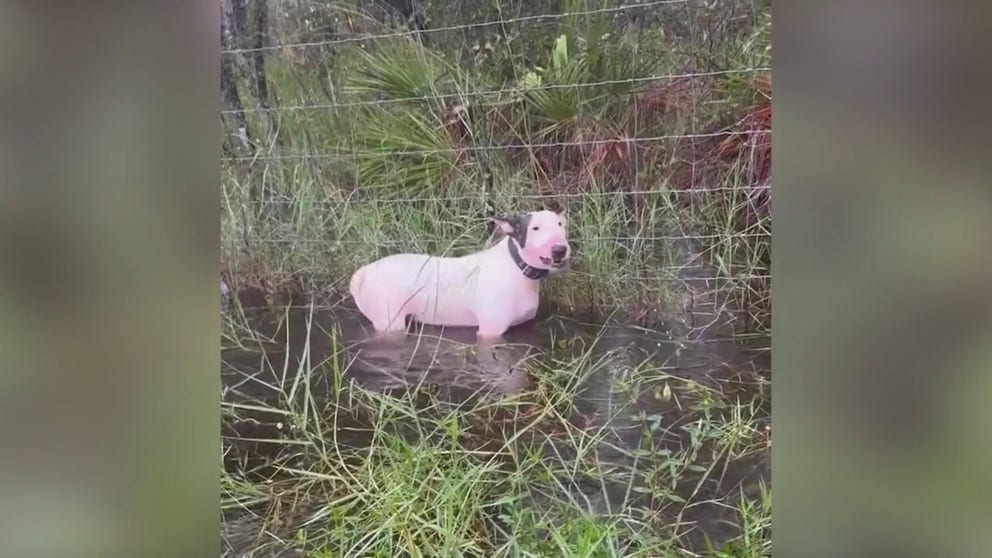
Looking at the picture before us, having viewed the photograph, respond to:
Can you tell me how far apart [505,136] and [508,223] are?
0.44 feet

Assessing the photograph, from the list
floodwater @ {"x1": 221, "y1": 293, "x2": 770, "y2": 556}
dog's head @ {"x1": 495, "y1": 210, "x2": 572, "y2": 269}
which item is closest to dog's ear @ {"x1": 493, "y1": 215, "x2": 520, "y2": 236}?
dog's head @ {"x1": 495, "y1": 210, "x2": 572, "y2": 269}

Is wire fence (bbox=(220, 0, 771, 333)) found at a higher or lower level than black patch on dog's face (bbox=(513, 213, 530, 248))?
higher

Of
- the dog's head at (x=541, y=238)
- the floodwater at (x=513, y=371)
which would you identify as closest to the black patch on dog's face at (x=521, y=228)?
the dog's head at (x=541, y=238)

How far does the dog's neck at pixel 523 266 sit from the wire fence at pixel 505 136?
53 millimetres

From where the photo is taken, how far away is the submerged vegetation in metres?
1.03

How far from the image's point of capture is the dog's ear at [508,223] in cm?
110

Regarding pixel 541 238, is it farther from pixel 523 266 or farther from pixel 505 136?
pixel 505 136

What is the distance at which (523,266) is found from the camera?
110cm

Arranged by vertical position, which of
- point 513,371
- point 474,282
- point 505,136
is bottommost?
point 513,371

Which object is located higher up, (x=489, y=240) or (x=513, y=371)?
(x=489, y=240)

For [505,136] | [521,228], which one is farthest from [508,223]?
[505,136]

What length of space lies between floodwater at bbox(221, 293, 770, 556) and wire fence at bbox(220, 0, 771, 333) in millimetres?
76

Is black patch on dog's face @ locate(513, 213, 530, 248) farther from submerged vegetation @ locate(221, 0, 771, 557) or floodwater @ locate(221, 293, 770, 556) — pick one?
floodwater @ locate(221, 293, 770, 556)
